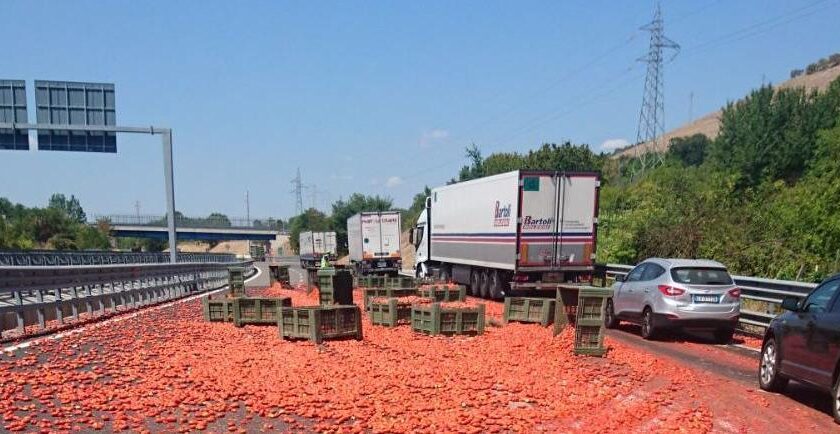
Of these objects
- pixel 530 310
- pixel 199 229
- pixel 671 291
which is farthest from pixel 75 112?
pixel 199 229

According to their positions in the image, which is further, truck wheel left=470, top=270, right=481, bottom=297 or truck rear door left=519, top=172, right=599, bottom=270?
truck wheel left=470, top=270, right=481, bottom=297

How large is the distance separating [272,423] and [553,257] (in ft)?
45.3

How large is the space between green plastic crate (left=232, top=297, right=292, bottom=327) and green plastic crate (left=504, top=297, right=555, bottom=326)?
4807mm

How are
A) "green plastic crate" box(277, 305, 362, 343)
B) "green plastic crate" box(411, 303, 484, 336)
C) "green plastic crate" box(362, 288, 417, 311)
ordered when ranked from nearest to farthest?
"green plastic crate" box(277, 305, 362, 343) → "green plastic crate" box(411, 303, 484, 336) → "green plastic crate" box(362, 288, 417, 311)

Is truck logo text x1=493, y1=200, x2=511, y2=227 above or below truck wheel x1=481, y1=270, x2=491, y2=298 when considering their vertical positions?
above

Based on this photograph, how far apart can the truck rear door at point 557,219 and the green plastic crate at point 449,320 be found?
703cm

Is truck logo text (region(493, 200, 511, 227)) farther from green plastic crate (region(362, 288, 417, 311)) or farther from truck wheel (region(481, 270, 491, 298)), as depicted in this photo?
green plastic crate (region(362, 288, 417, 311))

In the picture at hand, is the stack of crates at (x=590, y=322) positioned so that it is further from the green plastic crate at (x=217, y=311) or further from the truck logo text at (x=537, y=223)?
the truck logo text at (x=537, y=223)

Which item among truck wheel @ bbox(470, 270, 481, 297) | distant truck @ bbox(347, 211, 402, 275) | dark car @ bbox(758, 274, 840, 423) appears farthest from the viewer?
distant truck @ bbox(347, 211, 402, 275)

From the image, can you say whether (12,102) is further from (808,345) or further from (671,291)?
(808,345)

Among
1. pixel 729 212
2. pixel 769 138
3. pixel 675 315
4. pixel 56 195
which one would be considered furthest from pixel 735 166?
pixel 56 195

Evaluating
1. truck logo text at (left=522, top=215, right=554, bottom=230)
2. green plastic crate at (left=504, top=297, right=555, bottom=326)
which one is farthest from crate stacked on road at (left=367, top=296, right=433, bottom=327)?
truck logo text at (left=522, top=215, right=554, bottom=230)

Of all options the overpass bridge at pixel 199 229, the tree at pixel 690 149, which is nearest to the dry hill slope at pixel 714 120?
the tree at pixel 690 149

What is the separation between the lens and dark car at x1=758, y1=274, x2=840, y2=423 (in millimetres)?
6500
